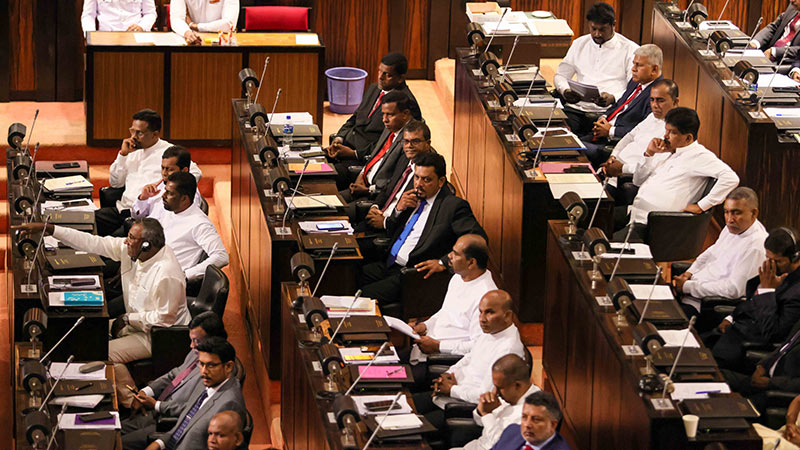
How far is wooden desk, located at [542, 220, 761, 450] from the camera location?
5531mm

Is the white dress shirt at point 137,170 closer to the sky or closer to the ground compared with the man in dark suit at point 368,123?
closer to the ground

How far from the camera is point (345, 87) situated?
1128 cm

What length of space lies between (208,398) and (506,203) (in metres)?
2.13

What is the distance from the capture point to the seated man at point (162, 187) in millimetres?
8430

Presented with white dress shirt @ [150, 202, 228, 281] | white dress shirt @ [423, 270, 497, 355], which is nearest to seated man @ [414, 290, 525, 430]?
white dress shirt @ [423, 270, 497, 355]

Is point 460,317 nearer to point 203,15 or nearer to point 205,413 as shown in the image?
point 205,413

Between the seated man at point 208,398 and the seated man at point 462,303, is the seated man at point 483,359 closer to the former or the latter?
the seated man at point 462,303

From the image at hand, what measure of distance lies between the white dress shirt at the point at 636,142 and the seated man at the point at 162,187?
96.9 inches

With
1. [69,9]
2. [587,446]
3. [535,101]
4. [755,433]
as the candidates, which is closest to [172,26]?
[69,9]

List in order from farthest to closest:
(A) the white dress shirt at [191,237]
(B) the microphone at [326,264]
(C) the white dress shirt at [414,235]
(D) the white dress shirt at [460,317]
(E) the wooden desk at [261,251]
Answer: (A) the white dress shirt at [191,237] → (C) the white dress shirt at [414,235] → (E) the wooden desk at [261,251] → (D) the white dress shirt at [460,317] → (B) the microphone at [326,264]

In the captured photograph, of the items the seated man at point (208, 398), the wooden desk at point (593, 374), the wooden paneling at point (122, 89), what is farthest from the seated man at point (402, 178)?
the wooden paneling at point (122, 89)

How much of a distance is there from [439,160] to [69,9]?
4.39 meters

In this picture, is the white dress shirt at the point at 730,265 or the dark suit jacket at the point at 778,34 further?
the dark suit jacket at the point at 778,34

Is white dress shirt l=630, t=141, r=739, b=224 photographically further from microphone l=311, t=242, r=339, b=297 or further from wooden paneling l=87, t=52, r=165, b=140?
wooden paneling l=87, t=52, r=165, b=140
